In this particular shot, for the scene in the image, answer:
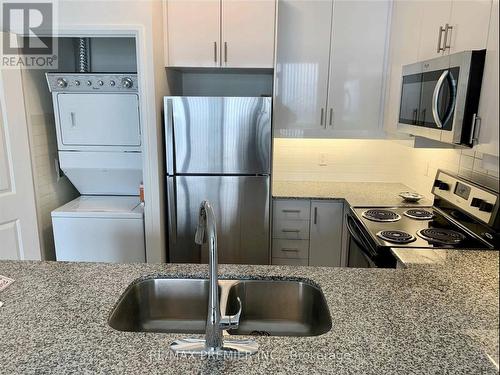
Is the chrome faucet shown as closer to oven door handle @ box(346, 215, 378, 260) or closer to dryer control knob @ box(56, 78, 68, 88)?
oven door handle @ box(346, 215, 378, 260)

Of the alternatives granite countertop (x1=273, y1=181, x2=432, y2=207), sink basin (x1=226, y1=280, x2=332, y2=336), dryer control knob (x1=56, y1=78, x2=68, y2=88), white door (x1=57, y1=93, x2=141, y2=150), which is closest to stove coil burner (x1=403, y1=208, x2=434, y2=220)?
granite countertop (x1=273, y1=181, x2=432, y2=207)

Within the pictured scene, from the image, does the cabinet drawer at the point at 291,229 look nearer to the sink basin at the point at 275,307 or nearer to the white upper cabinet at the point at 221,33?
the white upper cabinet at the point at 221,33

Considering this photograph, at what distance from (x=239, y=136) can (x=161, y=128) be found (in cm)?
55

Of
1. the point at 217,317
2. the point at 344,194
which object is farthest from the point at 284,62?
the point at 217,317

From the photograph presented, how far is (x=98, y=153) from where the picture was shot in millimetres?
2896

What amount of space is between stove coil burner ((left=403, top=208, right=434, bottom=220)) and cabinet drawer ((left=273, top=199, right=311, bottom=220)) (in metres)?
0.71

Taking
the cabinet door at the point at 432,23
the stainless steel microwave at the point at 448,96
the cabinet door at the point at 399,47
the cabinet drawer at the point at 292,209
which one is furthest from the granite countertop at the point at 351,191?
the cabinet door at the point at 432,23

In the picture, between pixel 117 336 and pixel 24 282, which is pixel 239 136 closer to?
pixel 24 282

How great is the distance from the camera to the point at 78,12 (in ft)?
8.02

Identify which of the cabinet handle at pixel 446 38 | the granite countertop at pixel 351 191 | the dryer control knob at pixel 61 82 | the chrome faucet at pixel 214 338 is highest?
the cabinet handle at pixel 446 38

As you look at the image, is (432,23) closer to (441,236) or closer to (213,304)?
(441,236)

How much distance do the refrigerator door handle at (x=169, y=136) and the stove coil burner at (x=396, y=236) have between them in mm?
1458

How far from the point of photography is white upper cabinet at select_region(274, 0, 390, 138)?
280 cm

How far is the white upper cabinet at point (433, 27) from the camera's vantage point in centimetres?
196
